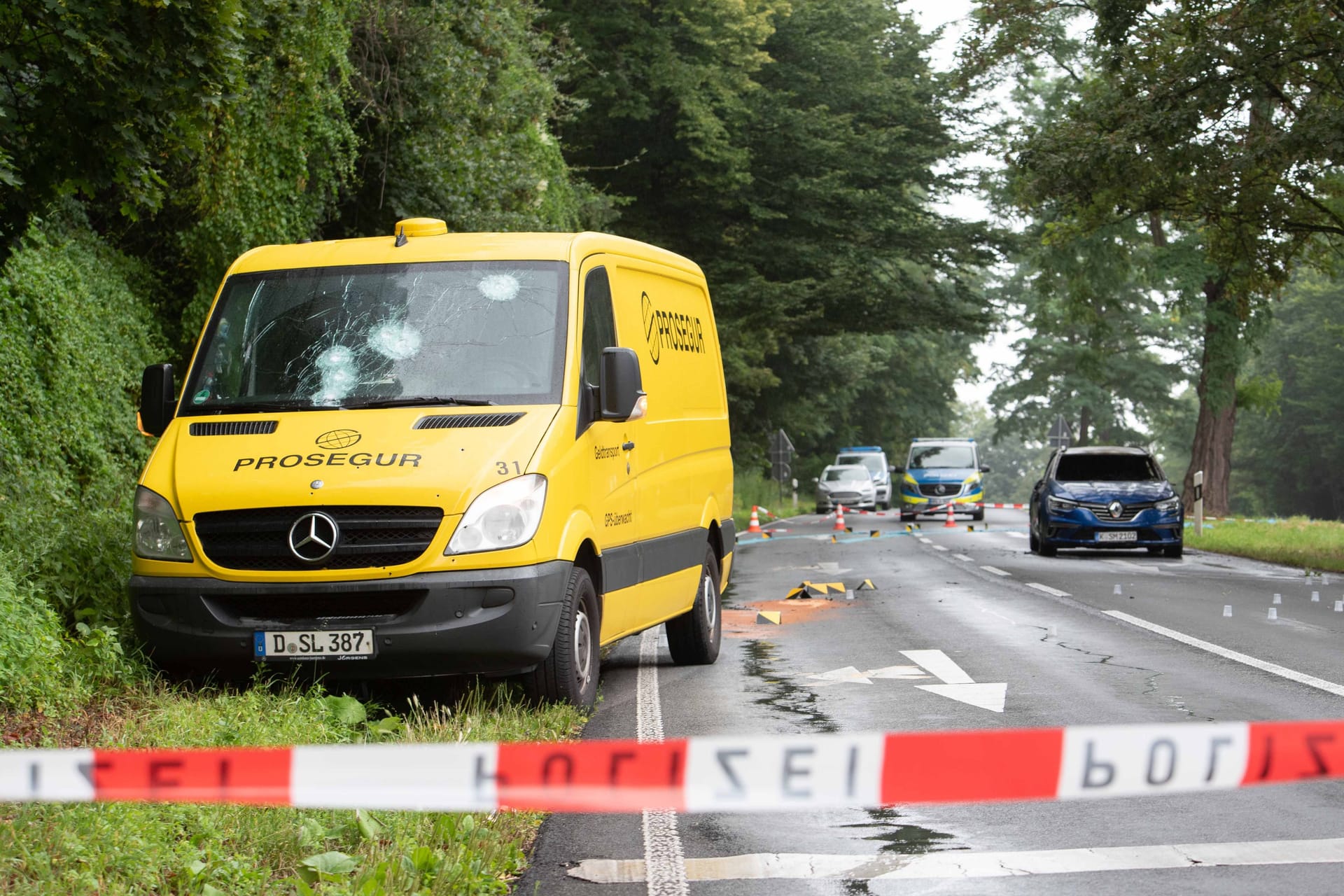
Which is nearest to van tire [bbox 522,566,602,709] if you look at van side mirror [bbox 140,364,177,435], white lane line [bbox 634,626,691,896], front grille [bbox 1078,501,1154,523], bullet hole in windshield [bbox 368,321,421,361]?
white lane line [bbox 634,626,691,896]

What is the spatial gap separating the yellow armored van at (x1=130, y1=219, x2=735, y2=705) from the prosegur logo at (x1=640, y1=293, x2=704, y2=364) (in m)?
0.05

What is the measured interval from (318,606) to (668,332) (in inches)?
140

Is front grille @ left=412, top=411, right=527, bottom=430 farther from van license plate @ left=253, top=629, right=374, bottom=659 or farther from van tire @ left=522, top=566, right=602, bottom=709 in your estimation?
van license plate @ left=253, top=629, right=374, bottom=659

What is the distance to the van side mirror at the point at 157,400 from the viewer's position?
8797 millimetres

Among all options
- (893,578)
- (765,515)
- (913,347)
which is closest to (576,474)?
(893,578)

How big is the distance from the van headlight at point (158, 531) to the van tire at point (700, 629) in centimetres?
351

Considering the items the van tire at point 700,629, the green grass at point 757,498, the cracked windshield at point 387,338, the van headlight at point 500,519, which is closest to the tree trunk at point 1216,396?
the green grass at point 757,498

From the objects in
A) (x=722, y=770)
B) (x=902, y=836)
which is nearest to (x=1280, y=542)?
(x=902, y=836)

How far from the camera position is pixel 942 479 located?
42.5 meters

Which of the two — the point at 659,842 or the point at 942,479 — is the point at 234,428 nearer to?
the point at 659,842

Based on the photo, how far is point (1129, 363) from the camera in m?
79.1

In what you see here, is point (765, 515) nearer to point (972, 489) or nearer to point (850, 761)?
point (972, 489)

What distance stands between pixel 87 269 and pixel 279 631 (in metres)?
7.63

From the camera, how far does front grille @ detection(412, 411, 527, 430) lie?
812 centimetres
